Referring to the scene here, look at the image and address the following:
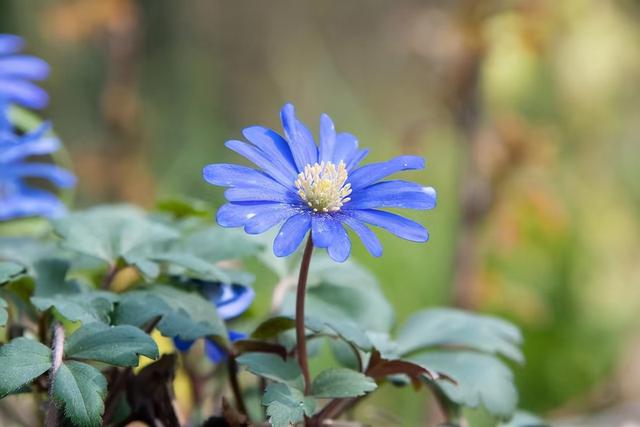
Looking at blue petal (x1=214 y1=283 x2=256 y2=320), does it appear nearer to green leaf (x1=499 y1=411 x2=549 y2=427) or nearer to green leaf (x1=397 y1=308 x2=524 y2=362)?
green leaf (x1=397 y1=308 x2=524 y2=362)

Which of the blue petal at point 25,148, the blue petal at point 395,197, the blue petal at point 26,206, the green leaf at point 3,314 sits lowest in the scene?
the green leaf at point 3,314

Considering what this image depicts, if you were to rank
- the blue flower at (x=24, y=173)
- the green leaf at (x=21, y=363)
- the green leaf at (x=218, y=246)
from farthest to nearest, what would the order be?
the blue flower at (x=24, y=173), the green leaf at (x=218, y=246), the green leaf at (x=21, y=363)

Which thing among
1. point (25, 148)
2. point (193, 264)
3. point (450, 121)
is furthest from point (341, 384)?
point (450, 121)

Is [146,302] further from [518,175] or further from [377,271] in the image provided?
[377,271]

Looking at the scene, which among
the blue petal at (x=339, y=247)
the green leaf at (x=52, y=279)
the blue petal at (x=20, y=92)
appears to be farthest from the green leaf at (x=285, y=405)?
the blue petal at (x=20, y=92)

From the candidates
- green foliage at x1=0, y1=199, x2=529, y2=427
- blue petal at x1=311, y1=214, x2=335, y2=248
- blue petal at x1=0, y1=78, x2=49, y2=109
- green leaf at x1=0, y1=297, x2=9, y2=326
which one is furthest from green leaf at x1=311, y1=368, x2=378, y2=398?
blue petal at x1=0, y1=78, x2=49, y2=109

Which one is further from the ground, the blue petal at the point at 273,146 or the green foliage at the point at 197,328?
the blue petal at the point at 273,146

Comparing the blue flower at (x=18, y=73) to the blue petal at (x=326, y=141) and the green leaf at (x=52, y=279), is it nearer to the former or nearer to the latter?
the green leaf at (x=52, y=279)
